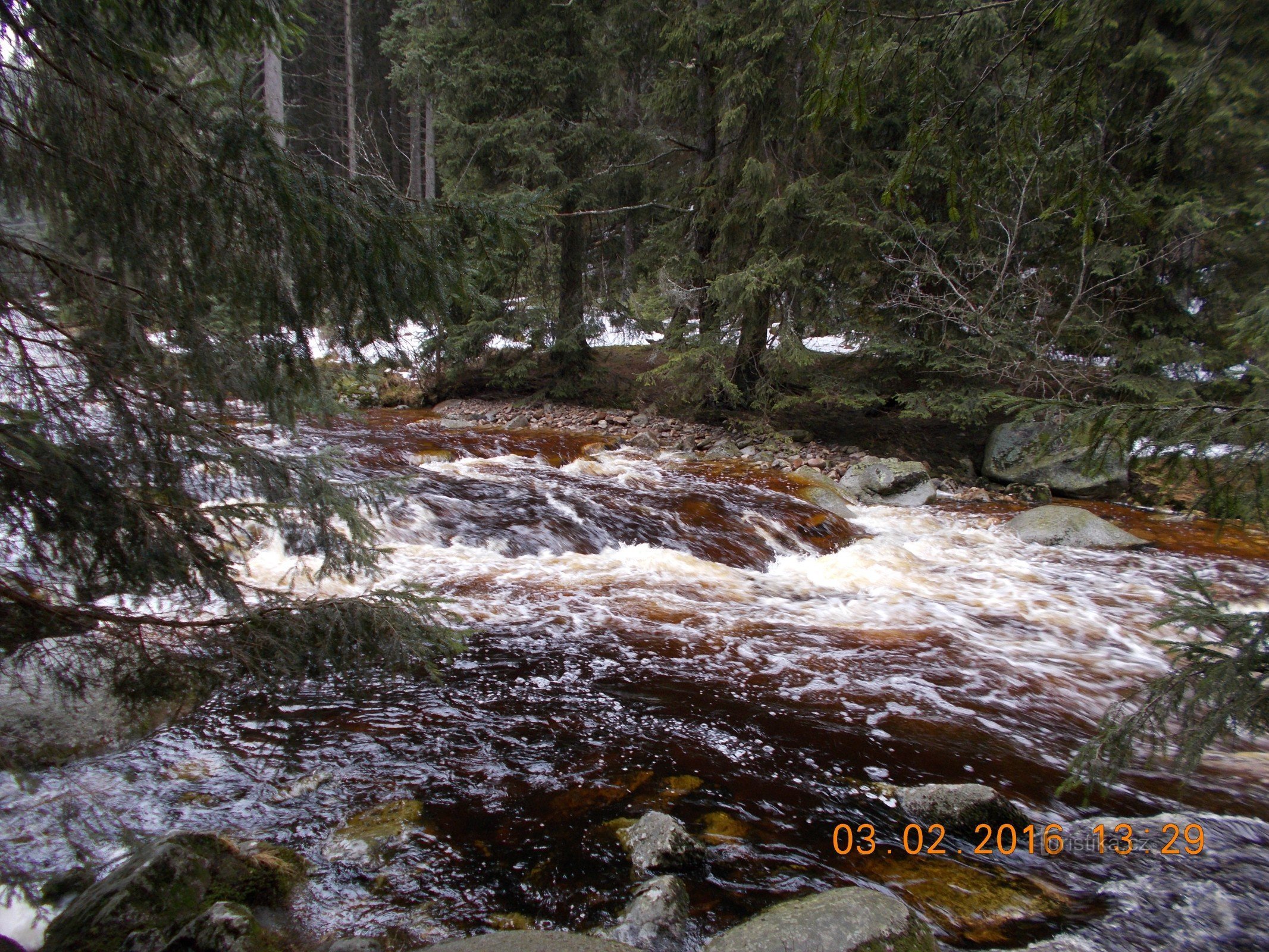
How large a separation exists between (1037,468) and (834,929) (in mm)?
11609

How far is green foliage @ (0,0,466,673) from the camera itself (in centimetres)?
240

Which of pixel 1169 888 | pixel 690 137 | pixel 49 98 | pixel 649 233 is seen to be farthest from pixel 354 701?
pixel 690 137

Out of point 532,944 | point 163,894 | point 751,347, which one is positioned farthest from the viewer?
point 751,347

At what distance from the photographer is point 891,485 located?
1127 centimetres

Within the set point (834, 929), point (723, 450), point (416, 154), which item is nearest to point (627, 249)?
point (723, 450)

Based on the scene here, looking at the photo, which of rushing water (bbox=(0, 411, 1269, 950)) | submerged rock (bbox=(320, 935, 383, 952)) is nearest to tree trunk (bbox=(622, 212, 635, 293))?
rushing water (bbox=(0, 411, 1269, 950))

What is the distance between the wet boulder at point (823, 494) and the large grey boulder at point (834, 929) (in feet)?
25.3

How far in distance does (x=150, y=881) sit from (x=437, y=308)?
107 inches

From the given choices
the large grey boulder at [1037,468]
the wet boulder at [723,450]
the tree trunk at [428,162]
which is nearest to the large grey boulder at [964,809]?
the large grey boulder at [1037,468]

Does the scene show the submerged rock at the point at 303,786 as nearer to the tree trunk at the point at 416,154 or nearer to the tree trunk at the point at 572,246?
the tree trunk at the point at 572,246

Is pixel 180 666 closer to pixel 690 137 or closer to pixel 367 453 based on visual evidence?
pixel 367 453

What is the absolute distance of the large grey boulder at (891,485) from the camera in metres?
11.2

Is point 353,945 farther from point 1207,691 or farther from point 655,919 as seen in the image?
point 1207,691
